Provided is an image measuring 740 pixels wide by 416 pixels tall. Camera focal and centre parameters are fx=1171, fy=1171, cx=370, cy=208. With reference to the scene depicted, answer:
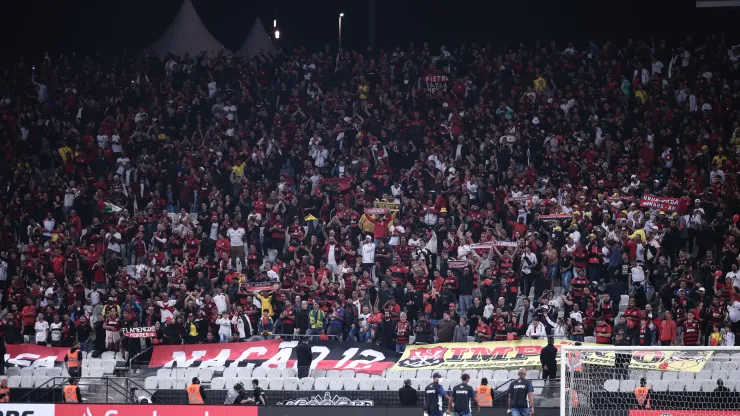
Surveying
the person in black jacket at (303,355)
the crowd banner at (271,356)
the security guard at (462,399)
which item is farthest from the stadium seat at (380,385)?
the security guard at (462,399)

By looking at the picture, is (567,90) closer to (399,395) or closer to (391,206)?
(391,206)

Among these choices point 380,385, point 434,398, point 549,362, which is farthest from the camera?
point 380,385

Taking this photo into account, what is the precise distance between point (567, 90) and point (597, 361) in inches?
588

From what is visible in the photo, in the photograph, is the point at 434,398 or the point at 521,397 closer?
the point at 521,397

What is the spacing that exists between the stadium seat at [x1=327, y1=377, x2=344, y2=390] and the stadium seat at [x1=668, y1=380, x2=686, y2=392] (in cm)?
670

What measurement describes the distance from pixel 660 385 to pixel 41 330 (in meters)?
14.6

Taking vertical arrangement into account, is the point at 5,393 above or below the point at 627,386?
below

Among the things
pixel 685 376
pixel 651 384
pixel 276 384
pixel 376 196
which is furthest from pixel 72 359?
pixel 685 376

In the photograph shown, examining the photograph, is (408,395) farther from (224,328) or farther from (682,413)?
(224,328)

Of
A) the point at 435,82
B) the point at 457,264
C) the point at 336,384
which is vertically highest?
the point at 435,82

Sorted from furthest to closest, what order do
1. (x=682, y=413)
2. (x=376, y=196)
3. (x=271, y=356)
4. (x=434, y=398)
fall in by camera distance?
(x=376, y=196) < (x=271, y=356) < (x=434, y=398) < (x=682, y=413)

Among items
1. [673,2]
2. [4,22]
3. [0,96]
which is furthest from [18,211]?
[673,2]

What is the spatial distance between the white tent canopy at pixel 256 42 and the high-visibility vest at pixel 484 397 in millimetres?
22867

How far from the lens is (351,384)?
79.2 feet
